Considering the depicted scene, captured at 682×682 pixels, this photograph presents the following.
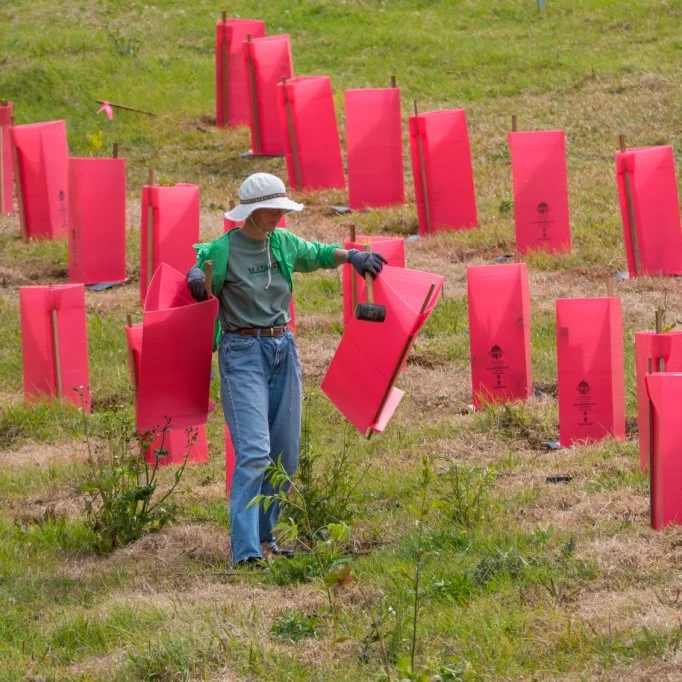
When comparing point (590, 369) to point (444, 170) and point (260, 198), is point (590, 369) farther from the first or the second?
point (444, 170)

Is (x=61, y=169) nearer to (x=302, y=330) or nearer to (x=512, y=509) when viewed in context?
(x=302, y=330)

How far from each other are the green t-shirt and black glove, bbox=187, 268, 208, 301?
0.39 feet

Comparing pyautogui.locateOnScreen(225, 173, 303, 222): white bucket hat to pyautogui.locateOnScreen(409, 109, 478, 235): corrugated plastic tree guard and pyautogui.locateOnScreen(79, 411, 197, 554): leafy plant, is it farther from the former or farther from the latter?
pyautogui.locateOnScreen(409, 109, 478, 235): corrugated plastic tree guard

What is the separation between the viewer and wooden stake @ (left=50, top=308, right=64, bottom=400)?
766 cm

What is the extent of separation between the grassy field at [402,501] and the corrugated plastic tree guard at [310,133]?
298 millimetres

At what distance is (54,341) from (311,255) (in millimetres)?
2454

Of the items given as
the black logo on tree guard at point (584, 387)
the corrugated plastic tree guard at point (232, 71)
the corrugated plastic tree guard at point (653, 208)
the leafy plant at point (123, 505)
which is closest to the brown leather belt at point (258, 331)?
the leafy plant at point (123, 505)

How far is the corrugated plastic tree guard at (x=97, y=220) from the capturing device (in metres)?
9.77

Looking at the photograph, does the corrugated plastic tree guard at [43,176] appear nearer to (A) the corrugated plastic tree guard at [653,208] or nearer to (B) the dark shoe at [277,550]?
(A) the corrugated plastic tree guard at [653,208]

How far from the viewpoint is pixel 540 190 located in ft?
32.3

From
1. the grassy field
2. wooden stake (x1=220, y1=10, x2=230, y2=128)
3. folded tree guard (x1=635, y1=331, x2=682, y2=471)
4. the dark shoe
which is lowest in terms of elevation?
the dark shoe

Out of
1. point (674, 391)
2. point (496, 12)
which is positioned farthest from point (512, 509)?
point (496, 12)

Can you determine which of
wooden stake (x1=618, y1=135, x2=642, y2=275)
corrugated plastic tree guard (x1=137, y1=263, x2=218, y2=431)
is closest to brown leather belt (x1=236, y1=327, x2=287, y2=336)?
corrugated plastic tree guard (x1=137, y1=263, x2=218, y2=431)

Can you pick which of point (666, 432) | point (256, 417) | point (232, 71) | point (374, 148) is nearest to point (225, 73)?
point (232, 71)
